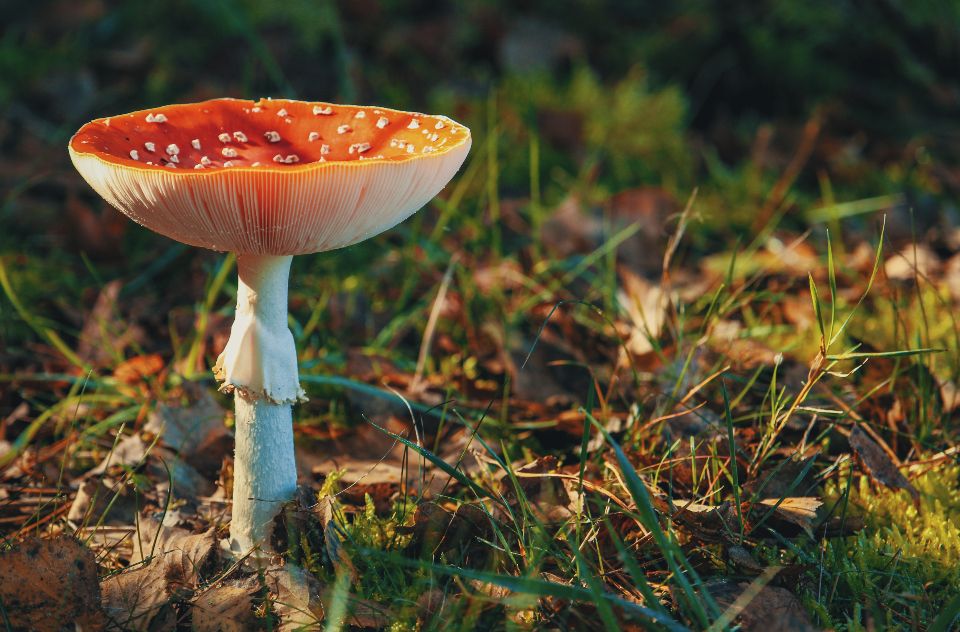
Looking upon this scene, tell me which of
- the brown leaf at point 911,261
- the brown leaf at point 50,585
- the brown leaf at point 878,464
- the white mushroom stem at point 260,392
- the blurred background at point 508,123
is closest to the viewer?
the brown leaf at point 50,585

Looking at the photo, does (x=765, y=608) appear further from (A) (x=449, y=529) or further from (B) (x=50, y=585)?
(B) (x=50, y=585)

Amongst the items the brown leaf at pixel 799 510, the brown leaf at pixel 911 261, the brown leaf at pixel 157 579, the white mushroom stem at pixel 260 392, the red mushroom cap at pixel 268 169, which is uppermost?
the red mushroom cap at pixel 268 169

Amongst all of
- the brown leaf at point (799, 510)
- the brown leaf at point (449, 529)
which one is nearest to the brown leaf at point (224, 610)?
the brown leaf at point (449, 529)

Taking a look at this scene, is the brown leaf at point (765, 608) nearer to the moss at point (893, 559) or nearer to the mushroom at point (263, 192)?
the moss at point (893, 559)

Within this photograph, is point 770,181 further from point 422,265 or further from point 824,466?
point 824,466

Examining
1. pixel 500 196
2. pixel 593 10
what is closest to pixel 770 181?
pixel 500 196

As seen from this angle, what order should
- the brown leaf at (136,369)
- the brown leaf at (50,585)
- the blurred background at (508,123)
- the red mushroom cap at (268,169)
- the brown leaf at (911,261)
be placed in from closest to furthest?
the red mushroom cap at (268,169) < the brown leaf at (50,585) < the brown leaf at (136,369) < the blurred background at (508,123) < the brown leaf at (911,261)

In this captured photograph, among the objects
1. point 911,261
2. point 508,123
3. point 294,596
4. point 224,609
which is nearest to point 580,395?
point 294,596
